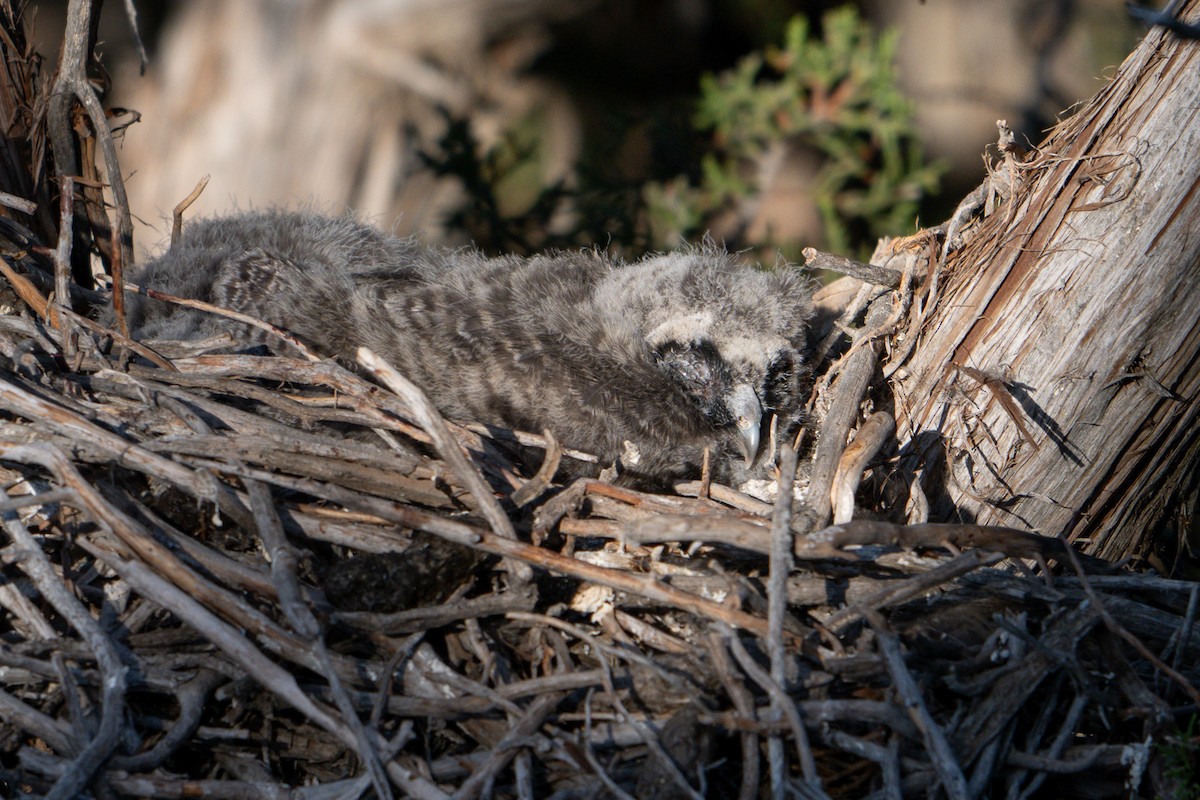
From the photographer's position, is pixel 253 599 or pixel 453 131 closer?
pixel 253 599

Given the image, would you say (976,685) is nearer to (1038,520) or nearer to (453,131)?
(1038,520)

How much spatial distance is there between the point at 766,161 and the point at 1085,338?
240 cm

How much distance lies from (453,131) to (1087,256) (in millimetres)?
2739

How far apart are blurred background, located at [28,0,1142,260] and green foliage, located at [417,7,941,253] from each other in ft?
0.03

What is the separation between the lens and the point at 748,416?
276 centimetres

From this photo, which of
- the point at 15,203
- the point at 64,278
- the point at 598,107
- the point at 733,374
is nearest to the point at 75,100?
the point at 15,203

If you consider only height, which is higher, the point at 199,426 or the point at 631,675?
the point at 199,426

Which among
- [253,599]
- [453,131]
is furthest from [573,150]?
[253,599]

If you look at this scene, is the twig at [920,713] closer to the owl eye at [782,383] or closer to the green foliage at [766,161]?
the owl eye at [782,383]

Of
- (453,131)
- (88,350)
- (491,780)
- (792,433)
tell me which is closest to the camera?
(491,780)

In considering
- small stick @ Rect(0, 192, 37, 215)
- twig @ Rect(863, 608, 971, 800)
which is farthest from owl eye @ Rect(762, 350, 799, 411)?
small stick @ Rect(0, 192, 37, 215)

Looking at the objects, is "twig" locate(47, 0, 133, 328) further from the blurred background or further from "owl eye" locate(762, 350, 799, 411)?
"owl eye" locate(762, 350, 799, 411)

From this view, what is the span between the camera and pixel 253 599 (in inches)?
80.7

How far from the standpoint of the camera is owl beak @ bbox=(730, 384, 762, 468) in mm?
2766
